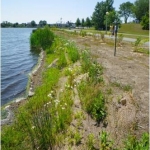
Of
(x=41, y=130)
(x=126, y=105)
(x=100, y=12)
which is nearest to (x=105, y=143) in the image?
(x=41, y=130)

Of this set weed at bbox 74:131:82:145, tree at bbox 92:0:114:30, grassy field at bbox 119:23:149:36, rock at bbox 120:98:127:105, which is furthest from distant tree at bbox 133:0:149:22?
weed at bbox 74:131:82:145

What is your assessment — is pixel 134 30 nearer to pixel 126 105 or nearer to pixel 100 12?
pixel 100 12

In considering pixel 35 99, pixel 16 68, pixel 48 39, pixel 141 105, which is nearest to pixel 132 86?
pixel 141 105

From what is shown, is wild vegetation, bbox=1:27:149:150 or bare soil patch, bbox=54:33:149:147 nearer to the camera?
wild vegetation, bbox=1:27:149:150

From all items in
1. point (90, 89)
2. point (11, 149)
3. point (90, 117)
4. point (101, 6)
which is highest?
point (101, 6)

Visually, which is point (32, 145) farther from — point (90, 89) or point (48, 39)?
point (48, 39)

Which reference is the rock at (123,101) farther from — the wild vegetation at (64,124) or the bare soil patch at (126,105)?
the wild vegetation at (64,124)

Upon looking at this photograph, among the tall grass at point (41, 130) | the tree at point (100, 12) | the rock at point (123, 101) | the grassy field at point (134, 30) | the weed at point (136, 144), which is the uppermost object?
the tree at point (100, 12)

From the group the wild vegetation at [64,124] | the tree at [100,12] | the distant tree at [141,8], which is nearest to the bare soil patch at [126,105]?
the wild vegetation at [64,124]

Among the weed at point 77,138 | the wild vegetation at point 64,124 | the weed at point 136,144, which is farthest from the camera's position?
the weed at point 77,138

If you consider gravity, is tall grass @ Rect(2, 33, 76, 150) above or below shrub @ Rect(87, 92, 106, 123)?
below

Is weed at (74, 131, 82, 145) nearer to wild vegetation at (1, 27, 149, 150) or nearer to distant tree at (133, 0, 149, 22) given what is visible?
wild vegetation at (1, 27, 149, 150)

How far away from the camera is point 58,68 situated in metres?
13.7

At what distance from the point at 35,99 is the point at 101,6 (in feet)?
216
